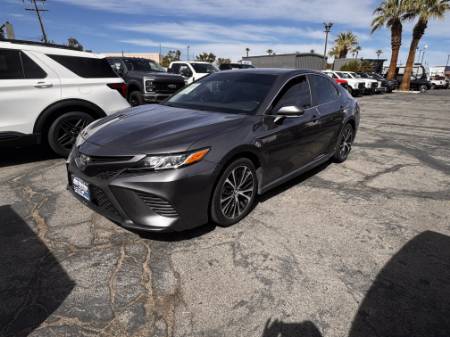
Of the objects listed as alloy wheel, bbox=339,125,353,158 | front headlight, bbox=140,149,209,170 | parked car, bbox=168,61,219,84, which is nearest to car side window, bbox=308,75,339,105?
alloy wheel, bbox=339,125,353,158

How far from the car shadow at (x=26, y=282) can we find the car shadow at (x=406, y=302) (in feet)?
4.89

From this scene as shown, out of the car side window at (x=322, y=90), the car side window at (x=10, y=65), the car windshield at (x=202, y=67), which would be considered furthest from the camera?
the car windshield at (x=202, y=67)

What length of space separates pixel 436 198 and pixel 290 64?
40.8m

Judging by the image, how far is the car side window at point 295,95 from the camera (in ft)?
11.3

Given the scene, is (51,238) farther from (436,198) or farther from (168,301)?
(436,198)

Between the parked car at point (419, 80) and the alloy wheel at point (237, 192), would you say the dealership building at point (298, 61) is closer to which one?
the parked car at point (419, 80)

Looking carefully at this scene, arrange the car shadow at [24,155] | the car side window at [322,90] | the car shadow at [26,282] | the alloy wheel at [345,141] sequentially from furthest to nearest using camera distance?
the alloy wheel at [345,141], the car shadow at [24,155], the car side window at [322,90], the car shadow at [26,282]

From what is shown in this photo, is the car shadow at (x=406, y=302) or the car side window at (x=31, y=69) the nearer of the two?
the car shadow at (x=406, y=302)

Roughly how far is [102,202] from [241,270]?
1.33m

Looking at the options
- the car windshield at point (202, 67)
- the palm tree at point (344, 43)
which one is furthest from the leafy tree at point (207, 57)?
the car windshield at point (202, 67)

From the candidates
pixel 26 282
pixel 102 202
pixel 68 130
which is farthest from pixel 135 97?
pixel 26 282

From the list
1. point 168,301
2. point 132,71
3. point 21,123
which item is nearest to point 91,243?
point 168,301

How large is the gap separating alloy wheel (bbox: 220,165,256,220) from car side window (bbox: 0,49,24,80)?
3664 millimetres

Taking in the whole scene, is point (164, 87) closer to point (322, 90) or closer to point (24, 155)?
point (24, 155)
